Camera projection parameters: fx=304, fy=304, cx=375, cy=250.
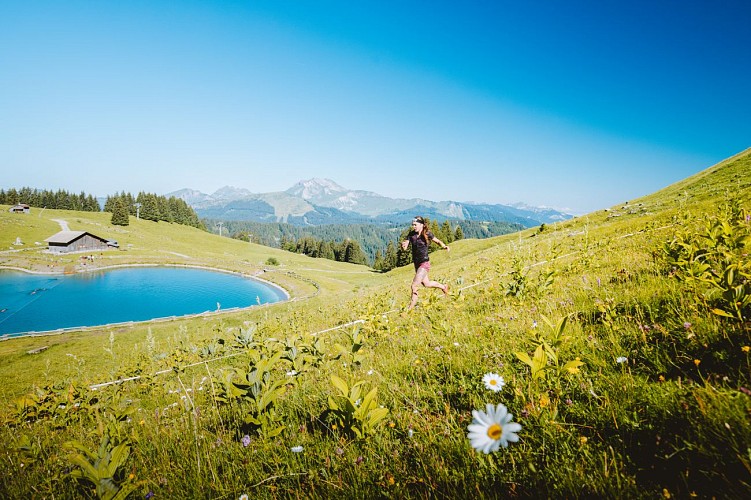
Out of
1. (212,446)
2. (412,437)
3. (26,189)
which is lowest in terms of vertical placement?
(212,446)

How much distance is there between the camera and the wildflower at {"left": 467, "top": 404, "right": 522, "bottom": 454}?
1210mm

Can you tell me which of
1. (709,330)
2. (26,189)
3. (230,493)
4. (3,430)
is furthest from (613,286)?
(26,189)

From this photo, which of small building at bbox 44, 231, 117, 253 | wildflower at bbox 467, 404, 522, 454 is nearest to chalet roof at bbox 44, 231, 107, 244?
small building at bbox 44, 231, 117, 253

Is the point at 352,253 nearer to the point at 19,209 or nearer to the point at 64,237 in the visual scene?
the point at 64,237

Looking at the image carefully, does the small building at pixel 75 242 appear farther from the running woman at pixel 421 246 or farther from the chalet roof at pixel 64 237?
the running woman at pixel 421 246

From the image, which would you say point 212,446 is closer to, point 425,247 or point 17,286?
point 425,247

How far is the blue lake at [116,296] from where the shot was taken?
48.9 metres

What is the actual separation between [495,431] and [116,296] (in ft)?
268

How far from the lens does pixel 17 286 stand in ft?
206

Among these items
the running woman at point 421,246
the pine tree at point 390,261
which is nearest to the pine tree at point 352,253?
the pine tree at point 390,261

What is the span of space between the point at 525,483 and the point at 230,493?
6.78 ft

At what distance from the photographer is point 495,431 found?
134 cm

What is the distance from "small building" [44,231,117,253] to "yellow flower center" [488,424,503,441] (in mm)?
119426

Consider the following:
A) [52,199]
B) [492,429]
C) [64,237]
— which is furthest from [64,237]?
[492,429]
